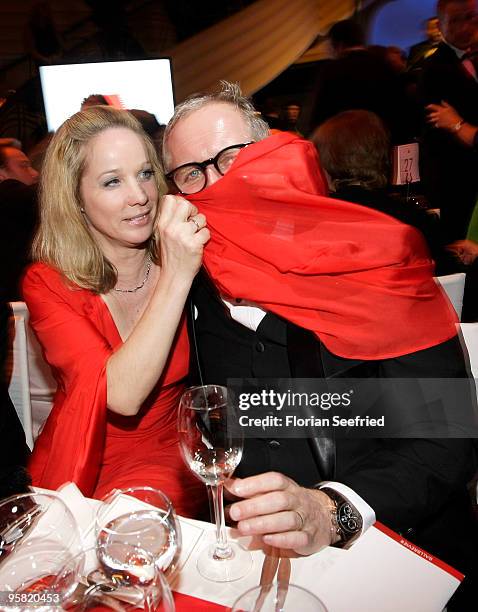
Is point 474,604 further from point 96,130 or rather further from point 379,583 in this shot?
point 96,130

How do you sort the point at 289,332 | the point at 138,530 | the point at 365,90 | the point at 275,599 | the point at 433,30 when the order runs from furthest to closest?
the point at 433,30
the point at 365,90
the point at 289,332
the point at 138,530
the point at 275,599

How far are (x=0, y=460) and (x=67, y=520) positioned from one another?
876mm

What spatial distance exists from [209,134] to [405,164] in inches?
84.5

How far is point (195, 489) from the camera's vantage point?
1.77 m

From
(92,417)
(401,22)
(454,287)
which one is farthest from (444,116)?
(92,417)

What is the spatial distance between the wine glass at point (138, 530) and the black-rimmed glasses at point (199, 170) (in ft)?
3.12

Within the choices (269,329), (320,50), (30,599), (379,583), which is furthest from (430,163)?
(30,599)

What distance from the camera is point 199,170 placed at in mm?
1667

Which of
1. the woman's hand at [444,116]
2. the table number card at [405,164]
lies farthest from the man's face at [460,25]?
the table number card at [405,164]

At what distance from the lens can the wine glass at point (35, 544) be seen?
89 centimetres

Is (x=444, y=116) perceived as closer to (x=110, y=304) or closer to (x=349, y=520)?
(x=110, y=304)

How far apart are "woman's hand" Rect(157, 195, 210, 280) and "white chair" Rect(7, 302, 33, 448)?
0.87m

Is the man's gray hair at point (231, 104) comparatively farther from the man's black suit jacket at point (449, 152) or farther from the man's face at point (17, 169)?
the man's black suit jacket at point (449, 152)

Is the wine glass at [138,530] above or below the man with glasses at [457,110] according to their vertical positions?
below
